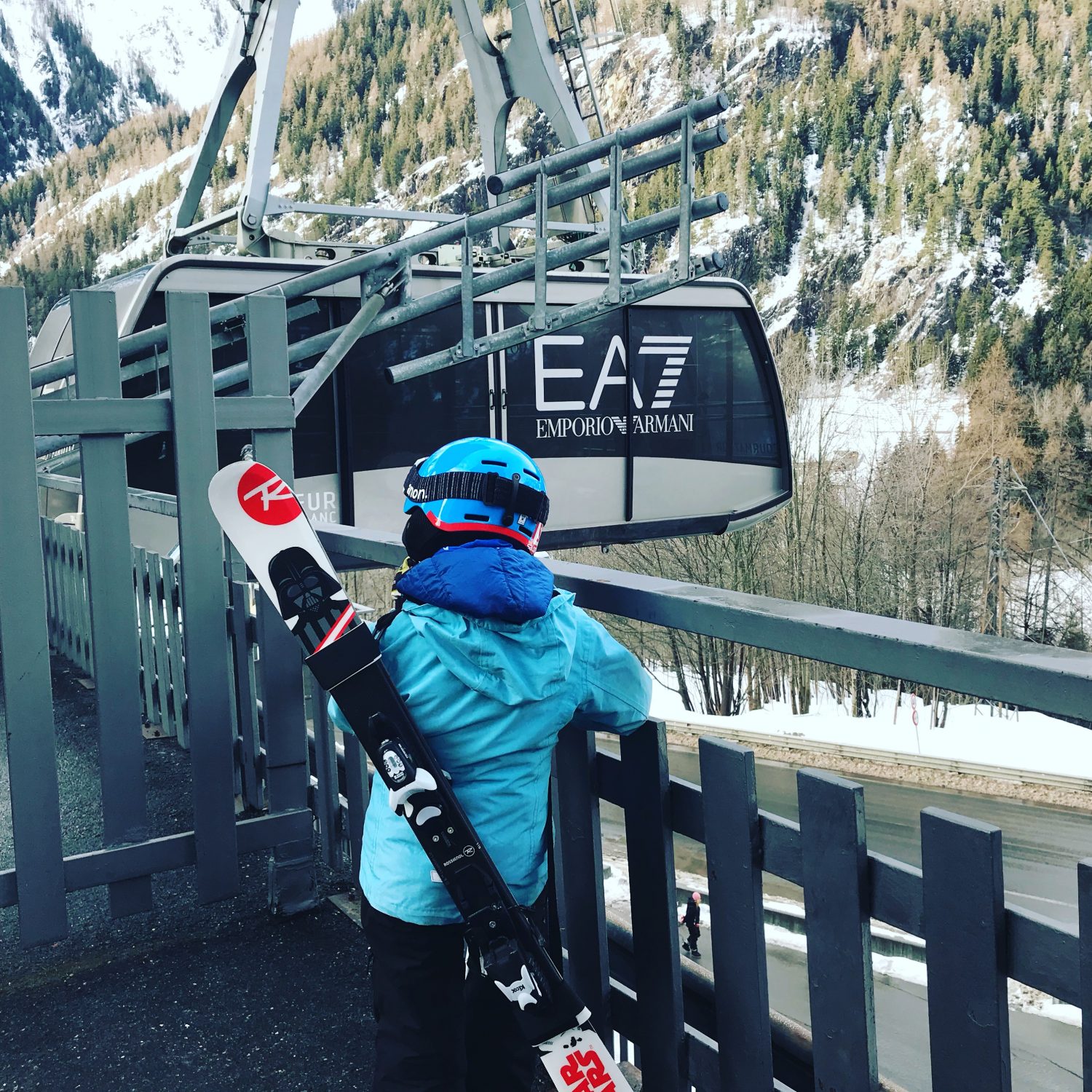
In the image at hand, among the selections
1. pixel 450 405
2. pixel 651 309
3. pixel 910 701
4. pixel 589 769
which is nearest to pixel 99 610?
pixel 589 769

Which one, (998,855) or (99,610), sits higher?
(99,610)

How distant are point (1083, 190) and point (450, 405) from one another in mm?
79782

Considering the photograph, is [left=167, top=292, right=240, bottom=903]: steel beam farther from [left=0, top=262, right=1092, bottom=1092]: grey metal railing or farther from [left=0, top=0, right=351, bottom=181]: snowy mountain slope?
[left=0, top=0, right=351, bottom=181]: snowy mountain slope

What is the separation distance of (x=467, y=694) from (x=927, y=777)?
114 feet

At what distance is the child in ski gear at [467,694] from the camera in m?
1.60

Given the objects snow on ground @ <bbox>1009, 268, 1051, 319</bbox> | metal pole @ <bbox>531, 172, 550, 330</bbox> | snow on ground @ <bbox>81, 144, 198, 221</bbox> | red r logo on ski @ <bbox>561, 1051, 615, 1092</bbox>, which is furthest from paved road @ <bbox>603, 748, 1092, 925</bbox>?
snow on ground @ <bbox>81, 144, 198, 221</bbox>

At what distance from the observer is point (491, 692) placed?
63.2 inches

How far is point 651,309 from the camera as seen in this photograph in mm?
10812

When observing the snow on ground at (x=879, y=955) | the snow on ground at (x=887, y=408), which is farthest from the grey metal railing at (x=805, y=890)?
the snow on ground at (x=887, y=408)

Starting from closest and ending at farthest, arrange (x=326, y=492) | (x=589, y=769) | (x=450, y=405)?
(x=589, y=769)
(x=326, y=492)
(x=450, y=405)

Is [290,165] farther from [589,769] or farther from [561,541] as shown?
[589,769]

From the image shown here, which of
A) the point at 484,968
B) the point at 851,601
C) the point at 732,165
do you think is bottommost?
the point at 851,601

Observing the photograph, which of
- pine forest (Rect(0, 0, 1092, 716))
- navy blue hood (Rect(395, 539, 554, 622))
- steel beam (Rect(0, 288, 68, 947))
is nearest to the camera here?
navy blue hood (Rect(395, 539, 554, 622))

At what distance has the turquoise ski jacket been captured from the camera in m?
1.59
